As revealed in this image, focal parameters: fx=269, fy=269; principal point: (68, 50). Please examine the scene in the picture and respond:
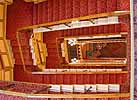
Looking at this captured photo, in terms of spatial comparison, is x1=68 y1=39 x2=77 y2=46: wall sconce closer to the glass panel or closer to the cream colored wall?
the cream colored wall

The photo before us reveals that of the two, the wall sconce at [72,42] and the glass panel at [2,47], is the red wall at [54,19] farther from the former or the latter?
the wall sconce at [72,42]

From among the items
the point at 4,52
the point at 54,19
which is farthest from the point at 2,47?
the point at 54,19

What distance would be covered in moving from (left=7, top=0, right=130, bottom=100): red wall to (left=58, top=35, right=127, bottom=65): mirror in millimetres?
368

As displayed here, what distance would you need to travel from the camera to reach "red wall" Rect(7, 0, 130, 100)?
808cm

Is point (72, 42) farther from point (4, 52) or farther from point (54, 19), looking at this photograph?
point (4, 52)

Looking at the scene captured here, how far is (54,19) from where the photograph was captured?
912 centimetres

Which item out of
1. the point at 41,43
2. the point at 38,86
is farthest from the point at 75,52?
the point at 38,86

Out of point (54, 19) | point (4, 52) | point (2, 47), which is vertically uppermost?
point (54, 19)

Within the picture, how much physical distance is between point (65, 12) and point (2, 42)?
303 centimetres

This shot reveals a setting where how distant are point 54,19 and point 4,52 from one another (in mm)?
2617

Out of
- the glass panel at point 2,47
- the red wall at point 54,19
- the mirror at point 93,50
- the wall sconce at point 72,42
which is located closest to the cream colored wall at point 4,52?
the glass panel at point 2,47

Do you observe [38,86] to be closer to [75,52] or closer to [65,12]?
[65,12]

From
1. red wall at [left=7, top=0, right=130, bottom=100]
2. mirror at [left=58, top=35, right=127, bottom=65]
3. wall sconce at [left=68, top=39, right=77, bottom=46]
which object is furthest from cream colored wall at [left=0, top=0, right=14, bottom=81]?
wall sconce at [left=68, top=39, right=77, bottom=46]

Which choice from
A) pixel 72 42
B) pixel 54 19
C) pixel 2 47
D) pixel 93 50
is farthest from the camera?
pixel 72 42
